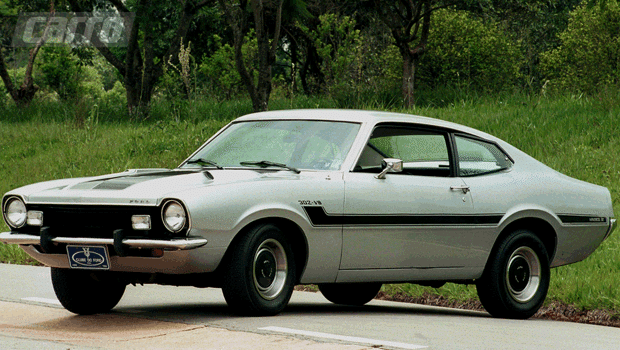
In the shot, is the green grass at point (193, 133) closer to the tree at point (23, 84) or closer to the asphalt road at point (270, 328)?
the asphalt road at point (270, 328)

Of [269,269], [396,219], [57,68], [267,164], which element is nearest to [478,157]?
[396,219]

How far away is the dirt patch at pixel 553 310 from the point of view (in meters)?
8.00

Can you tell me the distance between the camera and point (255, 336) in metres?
5.50

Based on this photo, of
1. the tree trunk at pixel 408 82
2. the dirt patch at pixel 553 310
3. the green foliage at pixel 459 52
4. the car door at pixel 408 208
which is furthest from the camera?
the green foliage at pixel 459 52

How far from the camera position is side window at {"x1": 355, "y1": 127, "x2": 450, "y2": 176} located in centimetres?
712

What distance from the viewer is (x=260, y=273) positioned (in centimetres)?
621

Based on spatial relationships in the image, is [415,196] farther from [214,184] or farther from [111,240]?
[111,240]

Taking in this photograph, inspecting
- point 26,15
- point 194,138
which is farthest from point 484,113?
point 26,15

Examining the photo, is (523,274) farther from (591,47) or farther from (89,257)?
(591,47)

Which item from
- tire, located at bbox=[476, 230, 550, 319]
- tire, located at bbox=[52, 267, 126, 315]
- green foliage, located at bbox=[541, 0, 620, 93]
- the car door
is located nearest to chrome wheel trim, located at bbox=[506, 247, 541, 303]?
tire, located at bbox=[476, 230, 550, 319]

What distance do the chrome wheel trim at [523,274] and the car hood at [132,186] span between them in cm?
228

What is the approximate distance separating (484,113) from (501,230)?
8.29m

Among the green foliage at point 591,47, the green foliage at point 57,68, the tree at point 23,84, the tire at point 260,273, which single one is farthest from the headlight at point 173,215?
the green foliage at point 57,68

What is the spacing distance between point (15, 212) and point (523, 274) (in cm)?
409
